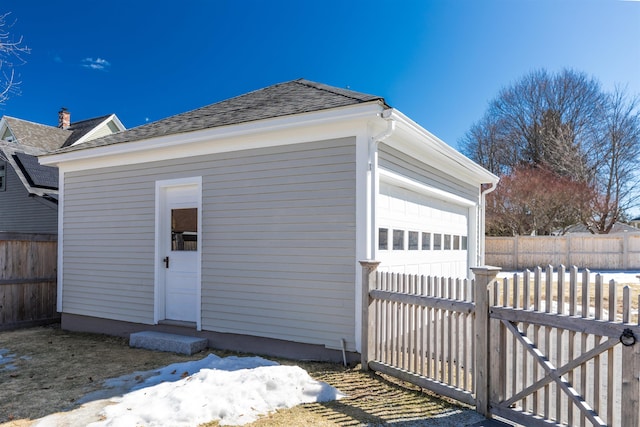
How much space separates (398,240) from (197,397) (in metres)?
3.58

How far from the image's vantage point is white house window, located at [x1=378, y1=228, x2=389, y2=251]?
538 centimetres

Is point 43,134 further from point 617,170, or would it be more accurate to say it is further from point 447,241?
point 617,170

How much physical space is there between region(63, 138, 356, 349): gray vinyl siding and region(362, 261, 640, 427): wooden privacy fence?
0.67 meters

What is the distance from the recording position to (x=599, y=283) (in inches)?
104

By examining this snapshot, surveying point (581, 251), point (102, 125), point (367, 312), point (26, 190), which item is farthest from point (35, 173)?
point (581, 251)

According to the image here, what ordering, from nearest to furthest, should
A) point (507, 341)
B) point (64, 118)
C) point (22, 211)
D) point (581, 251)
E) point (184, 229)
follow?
point (507, 341) → point (184, 229) → point (22, 211) → point (581, 251) → point (64, 118)

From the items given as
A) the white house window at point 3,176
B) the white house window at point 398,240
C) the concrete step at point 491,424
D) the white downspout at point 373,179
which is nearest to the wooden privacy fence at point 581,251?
the white house window at point 398,240

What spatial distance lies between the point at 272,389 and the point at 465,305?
1965 millimetres

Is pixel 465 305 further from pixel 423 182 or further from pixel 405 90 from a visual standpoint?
pixel 405 90

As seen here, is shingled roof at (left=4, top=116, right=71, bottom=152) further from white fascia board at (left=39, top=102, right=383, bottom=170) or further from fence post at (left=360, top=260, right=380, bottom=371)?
fence post at (left=360, top=260, right=380, bottom=371)

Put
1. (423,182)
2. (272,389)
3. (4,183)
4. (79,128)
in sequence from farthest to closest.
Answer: (79,128), (4,183), (423,182), (272,389)

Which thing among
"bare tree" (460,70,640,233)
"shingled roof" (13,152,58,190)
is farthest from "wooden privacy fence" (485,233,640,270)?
"shingled roof" (13,152,58,190)

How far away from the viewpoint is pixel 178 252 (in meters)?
6.48

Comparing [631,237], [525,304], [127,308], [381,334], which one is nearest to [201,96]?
[127,308]
